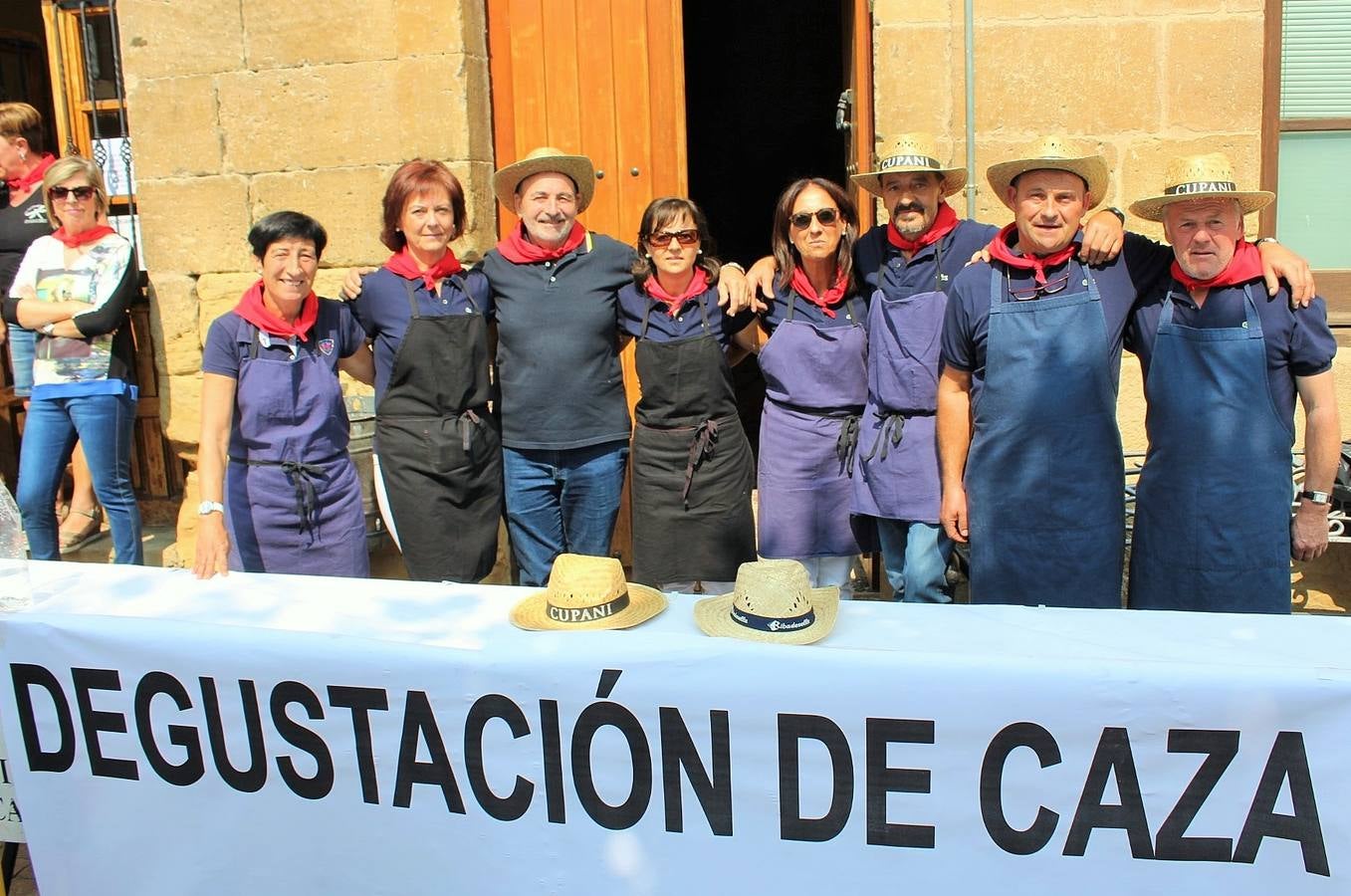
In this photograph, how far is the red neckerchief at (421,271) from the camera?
11.6ft

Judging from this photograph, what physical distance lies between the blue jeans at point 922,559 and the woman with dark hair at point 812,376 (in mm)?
169

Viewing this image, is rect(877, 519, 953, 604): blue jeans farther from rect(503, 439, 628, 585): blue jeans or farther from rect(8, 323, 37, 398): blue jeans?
rect(8, 323, 37, 398): blue jeans

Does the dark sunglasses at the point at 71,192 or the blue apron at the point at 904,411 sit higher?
the dark sunglasses at the point at 71,192

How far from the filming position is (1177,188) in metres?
2.81

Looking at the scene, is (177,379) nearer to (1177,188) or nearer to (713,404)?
(713,404)

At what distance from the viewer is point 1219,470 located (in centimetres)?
282

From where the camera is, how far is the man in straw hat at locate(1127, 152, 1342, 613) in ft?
9.11

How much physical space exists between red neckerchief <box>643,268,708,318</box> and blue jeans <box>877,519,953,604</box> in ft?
2.99

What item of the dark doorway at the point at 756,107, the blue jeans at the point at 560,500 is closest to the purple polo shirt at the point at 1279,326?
the blue jeans at the point at 560,500

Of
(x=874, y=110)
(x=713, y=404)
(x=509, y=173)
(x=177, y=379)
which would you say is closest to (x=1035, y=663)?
(x=713, y=404)

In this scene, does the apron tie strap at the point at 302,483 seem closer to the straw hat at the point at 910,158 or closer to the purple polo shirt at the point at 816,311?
the purple polo shirt at the point at 816,311

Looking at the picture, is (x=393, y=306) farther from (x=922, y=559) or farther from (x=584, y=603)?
(x=922, y=559)

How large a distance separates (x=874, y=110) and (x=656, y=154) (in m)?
1.00

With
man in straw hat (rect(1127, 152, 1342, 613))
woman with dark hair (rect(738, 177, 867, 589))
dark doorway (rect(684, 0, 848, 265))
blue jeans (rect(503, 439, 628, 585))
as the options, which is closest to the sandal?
blue jeans (rect(503, 439, 628, 585))
